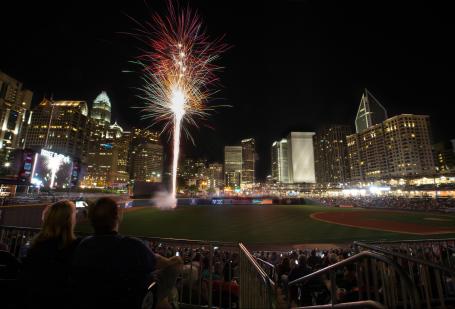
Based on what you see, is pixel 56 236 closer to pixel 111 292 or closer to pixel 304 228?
pixel 111 292

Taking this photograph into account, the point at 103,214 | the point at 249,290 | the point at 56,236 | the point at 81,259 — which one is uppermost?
the point at 103,214

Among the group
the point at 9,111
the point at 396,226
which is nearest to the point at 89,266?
the point at 396,226

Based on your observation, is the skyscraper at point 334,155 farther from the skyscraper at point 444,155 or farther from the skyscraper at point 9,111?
the skyscraper at point 9,111

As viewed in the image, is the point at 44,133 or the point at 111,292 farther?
the point at 44,133

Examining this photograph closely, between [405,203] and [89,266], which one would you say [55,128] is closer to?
[89,266]

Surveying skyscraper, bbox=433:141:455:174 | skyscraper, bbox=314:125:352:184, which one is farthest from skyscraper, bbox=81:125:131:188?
skyscraper, bbox=433:141:455:174

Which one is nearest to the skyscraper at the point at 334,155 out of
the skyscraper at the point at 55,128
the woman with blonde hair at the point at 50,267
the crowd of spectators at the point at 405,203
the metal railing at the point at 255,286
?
the crowd of spectators at the point at 405,203

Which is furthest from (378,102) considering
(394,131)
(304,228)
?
(304,228)
